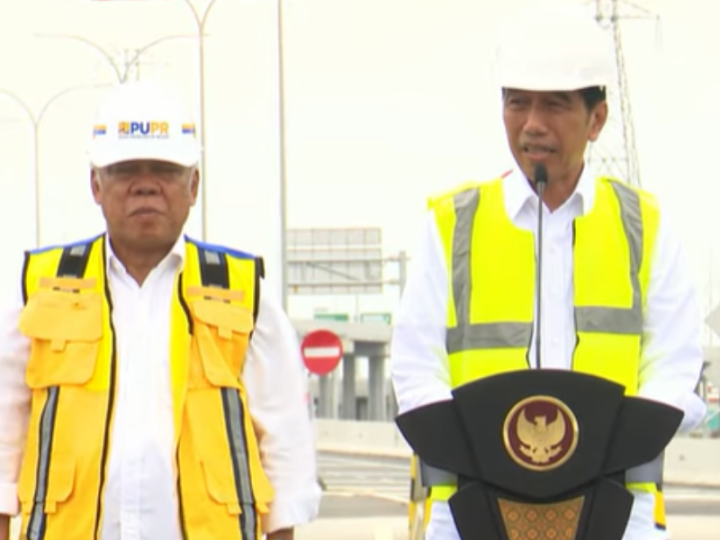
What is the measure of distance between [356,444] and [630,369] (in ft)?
194

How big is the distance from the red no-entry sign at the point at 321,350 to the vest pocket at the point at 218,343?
2797 cm

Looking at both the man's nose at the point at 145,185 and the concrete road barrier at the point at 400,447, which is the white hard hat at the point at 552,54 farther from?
the concrete road barrier at the point at 400,447

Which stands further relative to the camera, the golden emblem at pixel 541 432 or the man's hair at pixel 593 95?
the man's hair at pixel 593 95

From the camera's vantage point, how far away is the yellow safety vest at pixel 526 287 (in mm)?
6473

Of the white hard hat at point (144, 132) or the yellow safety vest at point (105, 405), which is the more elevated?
the white hard hat at point (144, 132)

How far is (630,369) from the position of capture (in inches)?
255

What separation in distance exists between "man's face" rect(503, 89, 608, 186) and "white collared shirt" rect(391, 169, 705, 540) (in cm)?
9

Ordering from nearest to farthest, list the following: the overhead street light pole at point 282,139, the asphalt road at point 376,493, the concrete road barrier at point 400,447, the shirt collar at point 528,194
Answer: the shirt collar at point 528,194, the asphalt road at point 376,493, the overhead street light pole at point 282,139, the concrete road barrier at point 400,447

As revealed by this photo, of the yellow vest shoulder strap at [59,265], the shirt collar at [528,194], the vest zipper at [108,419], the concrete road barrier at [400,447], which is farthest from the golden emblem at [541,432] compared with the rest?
the concrete road barrier at [400,447]

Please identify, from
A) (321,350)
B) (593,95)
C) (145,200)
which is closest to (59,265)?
(145,200)

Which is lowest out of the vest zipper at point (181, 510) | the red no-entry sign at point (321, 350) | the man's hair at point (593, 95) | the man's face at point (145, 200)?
the red no-entry sign at point (321, 350)

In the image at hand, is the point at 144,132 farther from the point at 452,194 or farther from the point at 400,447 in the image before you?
the point at 400,447

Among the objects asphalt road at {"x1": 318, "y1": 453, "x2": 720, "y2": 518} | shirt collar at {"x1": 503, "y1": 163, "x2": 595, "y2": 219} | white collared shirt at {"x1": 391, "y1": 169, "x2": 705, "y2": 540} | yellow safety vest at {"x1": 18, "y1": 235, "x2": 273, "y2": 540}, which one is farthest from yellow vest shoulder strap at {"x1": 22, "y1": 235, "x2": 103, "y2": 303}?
asphalt road at {"x1": 318, "y1": 453, "x2": 720, "y2": 518}

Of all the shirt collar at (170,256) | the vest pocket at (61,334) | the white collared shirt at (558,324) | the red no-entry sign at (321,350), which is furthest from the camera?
the red no-entry sign at (321,350)
